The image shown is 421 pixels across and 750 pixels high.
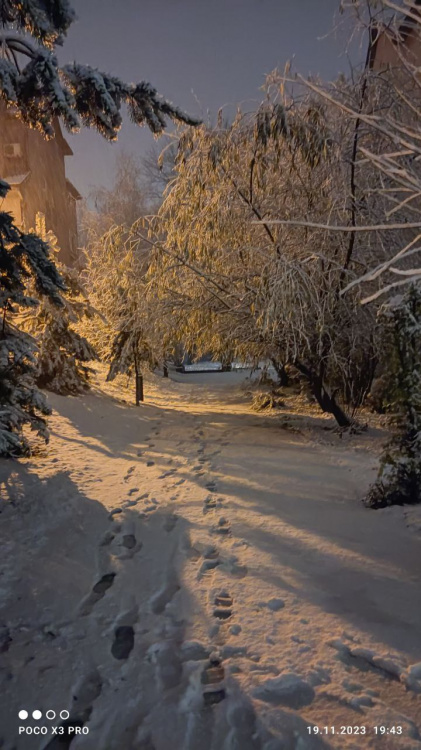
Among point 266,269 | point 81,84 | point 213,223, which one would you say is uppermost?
point 81,84

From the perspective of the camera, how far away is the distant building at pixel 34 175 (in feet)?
61.1

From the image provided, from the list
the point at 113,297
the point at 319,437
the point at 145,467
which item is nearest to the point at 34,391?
the point at 145,467

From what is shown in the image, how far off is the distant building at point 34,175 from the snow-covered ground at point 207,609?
45.1 ft

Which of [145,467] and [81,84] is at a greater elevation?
[81,84]

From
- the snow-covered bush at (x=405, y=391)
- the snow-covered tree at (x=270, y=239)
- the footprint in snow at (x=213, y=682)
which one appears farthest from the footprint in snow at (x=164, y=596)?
the snow-covered tree at (x=270, y=239)

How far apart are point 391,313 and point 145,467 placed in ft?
13.1

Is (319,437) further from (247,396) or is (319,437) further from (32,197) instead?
(32,197)

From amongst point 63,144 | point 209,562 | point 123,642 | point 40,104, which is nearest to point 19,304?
point 40,104

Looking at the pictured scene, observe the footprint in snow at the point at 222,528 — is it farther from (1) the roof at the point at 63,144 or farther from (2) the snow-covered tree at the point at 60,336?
(1) the roof at the point at 63,144

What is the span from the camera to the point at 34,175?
19.7m

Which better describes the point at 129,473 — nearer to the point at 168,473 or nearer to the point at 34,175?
the point at 168,473

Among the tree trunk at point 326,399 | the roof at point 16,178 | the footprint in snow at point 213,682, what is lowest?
the footprint in snow at point 213,682

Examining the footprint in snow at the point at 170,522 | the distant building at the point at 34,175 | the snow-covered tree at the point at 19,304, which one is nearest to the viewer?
the footprint in snow at the point at 170,522

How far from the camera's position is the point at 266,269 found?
6.80 m
